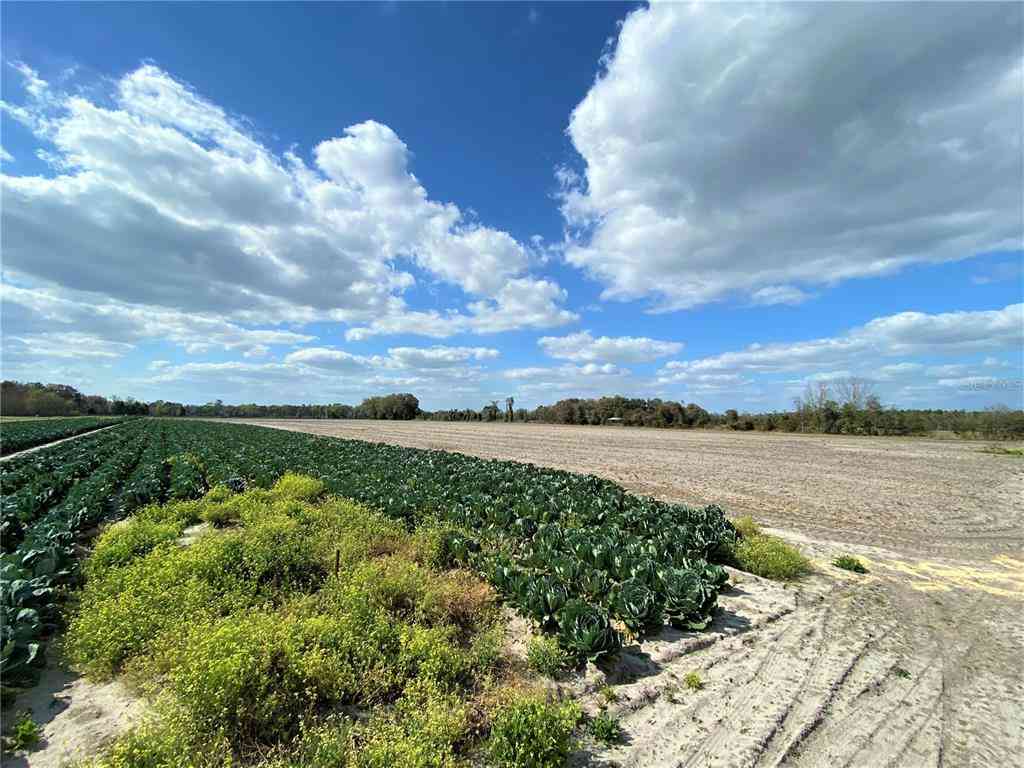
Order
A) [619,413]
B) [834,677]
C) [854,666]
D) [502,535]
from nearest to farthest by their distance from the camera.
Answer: [834,677] < [854,666] < [502,535] < [619,413]

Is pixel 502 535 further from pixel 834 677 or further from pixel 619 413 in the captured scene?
pixel 619 413

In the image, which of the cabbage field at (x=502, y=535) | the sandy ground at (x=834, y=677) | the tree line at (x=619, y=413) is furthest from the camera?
the tree line at (x=619, y=413)

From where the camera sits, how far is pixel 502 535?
33.9ft

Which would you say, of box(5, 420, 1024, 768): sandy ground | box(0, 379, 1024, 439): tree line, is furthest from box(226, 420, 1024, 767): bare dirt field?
box(0, 379, 1024, 439): tree line

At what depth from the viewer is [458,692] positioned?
15.7 ft

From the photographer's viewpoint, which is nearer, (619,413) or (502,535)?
(502,535)

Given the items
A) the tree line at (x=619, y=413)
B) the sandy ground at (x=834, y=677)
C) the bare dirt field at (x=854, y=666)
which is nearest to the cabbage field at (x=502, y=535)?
the sandy ground at (x=834, y=677)

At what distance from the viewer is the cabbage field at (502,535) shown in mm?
6164

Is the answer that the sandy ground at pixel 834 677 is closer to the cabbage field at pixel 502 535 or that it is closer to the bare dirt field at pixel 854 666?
the bare dirt field at pixel 854 666

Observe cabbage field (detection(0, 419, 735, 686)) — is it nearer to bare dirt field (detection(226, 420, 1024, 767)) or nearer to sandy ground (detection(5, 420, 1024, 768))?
sandy ground (detection(5, 420, 1024, 768))

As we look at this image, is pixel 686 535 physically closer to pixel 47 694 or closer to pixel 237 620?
pixel 237 620

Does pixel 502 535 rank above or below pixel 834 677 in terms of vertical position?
above

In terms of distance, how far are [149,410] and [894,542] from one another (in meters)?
177

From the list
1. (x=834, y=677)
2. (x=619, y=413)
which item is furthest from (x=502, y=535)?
(x=619, y=413)
